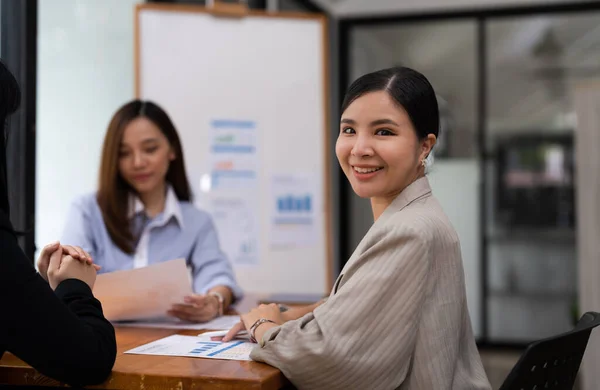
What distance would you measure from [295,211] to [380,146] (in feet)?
6.57

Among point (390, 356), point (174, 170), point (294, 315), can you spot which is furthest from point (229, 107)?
point (390, 356)

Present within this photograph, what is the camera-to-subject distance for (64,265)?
1.45 m

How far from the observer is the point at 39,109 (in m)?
2.71

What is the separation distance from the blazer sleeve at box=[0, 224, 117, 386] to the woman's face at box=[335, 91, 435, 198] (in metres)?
0.67

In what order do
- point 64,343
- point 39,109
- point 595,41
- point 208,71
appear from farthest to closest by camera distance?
point 595,41
point 208,71
point 39,109
point 64,343

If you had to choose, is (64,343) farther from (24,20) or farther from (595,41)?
(595,41)

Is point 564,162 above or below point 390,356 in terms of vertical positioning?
above

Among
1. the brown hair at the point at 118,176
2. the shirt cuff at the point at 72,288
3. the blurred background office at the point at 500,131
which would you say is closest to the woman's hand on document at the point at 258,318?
the shirt cuff at the point at 72,288

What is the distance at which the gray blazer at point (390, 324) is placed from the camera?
1.35 m

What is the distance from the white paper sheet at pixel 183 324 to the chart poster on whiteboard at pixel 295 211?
1.46m

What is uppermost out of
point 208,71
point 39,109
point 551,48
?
point 551,48

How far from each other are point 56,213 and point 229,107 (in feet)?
3.35

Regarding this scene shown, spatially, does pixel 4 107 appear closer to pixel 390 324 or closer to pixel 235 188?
pixel 390 324

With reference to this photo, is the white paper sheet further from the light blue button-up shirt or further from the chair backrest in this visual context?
the chair backrest
